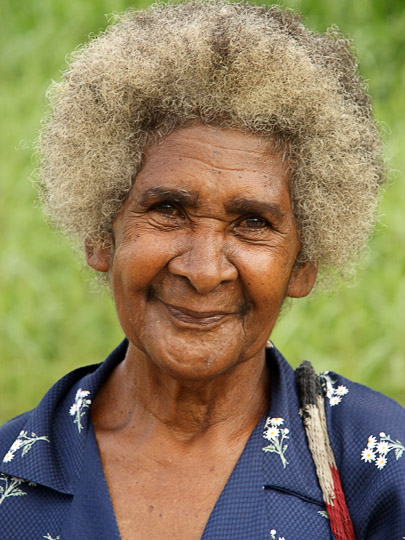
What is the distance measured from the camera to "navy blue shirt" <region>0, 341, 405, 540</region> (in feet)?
7.34

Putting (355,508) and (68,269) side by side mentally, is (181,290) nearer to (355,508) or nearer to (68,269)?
(355,508)

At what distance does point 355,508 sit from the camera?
7.41 feet

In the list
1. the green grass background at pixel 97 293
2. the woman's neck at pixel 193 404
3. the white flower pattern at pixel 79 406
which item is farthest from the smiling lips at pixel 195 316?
the green grass background at pixel 97 293

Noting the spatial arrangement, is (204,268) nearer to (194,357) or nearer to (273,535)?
(194,357)

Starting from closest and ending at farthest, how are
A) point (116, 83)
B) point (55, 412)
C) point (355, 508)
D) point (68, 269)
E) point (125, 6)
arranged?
point (355, 508) → point (116, 83) → point (55, 412) → point (68, 269) → point (125, 6)

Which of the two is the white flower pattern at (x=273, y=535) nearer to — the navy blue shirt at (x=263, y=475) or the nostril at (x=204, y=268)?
the navy blue shirt at (x=263, y=475)

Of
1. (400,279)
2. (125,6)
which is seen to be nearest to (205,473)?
(400,279)

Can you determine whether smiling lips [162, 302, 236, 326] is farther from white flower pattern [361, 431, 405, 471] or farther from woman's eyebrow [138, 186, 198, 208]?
white flower pattern [361, 431, 405, 471]

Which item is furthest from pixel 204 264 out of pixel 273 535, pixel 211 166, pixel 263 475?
pixel 273 535

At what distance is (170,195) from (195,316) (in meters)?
0.32

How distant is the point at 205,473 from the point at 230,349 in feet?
1.17

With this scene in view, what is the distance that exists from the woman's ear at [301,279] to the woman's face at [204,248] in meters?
0.17

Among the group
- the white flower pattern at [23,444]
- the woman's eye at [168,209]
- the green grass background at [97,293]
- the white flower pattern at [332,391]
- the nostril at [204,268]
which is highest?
the green grass background at [97,293]

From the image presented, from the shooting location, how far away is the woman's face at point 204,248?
2277 millimetres
